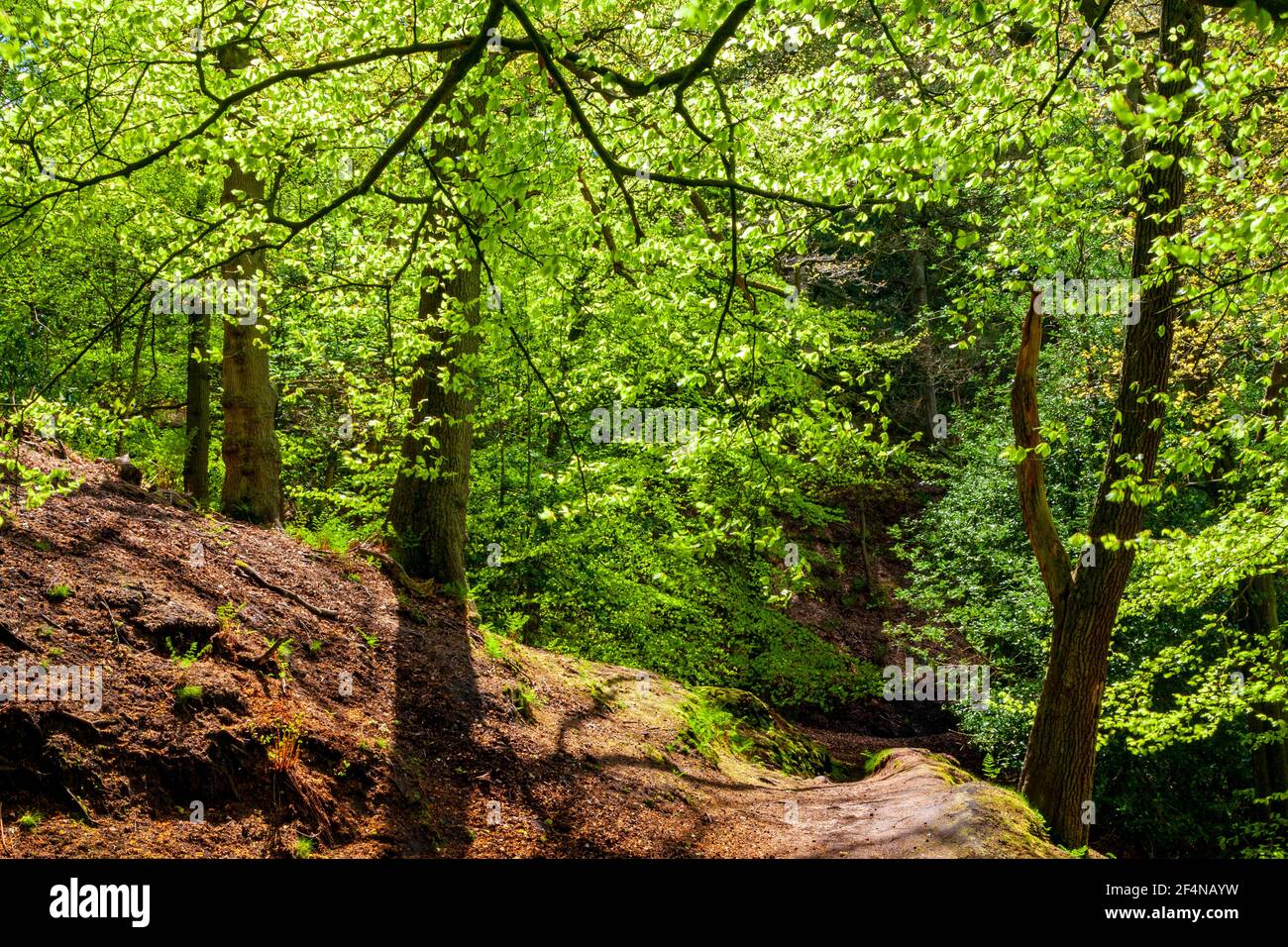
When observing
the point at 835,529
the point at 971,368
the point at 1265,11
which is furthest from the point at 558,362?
the point at 971,368

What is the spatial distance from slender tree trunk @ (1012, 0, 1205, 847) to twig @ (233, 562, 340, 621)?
630 centimetres

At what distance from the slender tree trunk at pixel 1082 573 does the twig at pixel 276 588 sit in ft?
20.7

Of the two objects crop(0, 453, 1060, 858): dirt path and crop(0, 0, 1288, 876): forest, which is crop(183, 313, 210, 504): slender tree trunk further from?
crop(0, 453, 1060, 858): dirt path

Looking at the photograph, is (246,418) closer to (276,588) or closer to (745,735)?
(276,588)

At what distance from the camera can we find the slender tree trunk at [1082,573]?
7.51 meters

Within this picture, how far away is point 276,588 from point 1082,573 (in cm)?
707

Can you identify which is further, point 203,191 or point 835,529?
point 835,529

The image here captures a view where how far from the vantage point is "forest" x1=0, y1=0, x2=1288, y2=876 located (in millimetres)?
4977

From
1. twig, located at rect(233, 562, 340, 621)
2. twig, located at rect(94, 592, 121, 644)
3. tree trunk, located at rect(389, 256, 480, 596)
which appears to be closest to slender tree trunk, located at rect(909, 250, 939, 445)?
tree trunk, located at rect(389, 256, 480, 596)
